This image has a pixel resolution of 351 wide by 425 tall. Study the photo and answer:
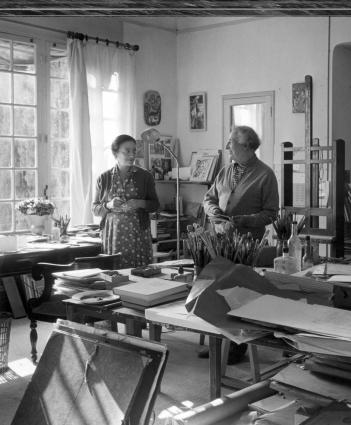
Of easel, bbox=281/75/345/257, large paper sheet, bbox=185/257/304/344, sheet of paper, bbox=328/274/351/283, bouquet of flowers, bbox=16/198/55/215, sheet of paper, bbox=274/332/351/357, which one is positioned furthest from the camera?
bouquet of flowers, bbox=16/198/55/215

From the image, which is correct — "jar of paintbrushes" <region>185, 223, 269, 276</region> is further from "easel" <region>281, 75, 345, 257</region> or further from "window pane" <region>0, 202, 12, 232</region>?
"window pane" <region>0, 202, 12, 232</region>

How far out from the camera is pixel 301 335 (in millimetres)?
1551

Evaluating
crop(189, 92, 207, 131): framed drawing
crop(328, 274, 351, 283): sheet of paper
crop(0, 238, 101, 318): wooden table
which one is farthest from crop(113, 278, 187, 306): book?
crop(189, 92, 207, 131): framed drawing

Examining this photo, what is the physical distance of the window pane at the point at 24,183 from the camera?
5.92 metres

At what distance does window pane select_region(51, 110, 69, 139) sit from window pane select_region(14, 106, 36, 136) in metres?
0.24

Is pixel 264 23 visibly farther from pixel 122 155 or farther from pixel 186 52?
pixel 122 155

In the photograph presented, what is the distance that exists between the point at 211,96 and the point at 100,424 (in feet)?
19.3

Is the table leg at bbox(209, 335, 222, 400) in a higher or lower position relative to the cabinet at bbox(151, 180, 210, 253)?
lower

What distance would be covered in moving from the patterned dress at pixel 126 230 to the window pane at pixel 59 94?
1790 mm

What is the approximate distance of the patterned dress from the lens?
473 cm

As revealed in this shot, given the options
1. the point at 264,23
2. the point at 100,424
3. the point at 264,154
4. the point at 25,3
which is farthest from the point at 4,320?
the point at 264,23

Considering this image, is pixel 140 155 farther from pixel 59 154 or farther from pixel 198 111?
pixel 59 154

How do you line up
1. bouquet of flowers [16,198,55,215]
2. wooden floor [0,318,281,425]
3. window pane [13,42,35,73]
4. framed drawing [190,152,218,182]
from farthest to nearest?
framed drawing [190,152,218,182]
window pane [13,42,35,73]
bouquet of flowers [16,198,55,215]
wooden floor [0,318,281,425]

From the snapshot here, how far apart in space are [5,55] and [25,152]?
97 centimetres
